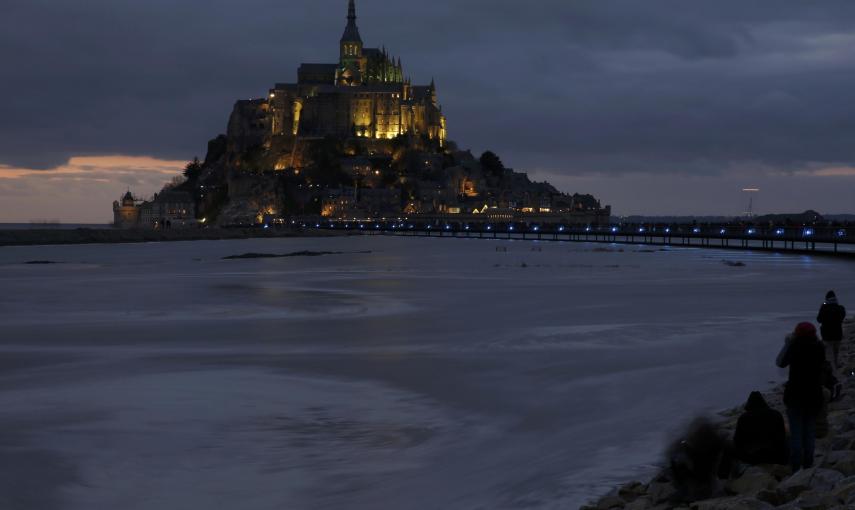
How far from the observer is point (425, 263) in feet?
245

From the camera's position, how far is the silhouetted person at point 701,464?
9.23m

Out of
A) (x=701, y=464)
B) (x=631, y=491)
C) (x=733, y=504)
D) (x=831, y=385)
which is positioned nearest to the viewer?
(x=733, y=504)

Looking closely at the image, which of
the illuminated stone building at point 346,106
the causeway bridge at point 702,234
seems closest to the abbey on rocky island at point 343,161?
the illuminated stone building at point 346,106

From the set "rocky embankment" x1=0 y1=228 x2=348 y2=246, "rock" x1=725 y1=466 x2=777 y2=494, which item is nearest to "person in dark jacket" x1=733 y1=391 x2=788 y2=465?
"rock" x1=725 y1=466 x2=777 y2=494

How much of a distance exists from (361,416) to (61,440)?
4481mm

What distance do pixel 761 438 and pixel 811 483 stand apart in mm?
1720

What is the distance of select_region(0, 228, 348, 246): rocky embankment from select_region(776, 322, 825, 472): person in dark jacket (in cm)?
10603

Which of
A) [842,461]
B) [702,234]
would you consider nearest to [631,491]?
[842,461]

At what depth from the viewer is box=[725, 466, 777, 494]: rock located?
8.97 metres

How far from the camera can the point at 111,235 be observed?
121 m

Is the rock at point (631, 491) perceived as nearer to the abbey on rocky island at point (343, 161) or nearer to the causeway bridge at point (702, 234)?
the causeway bridge at point (702, 234)

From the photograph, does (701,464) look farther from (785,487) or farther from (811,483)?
(811,483)

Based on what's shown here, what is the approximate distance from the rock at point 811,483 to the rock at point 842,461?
0.63ft

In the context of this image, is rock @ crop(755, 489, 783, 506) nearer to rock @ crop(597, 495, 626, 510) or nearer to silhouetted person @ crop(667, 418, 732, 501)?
silhouetted person @ crop(667, 418, 732, 501)
